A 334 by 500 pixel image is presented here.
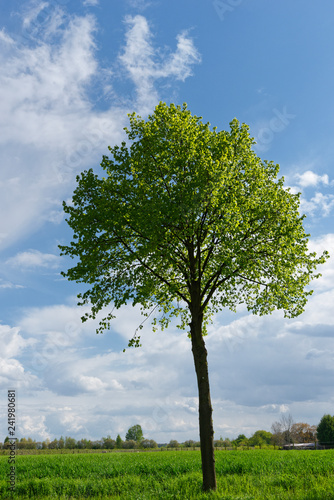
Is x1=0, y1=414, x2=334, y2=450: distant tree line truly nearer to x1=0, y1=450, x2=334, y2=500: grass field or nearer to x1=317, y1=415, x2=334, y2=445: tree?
x1=317, y1=415, x2=334, y2=445: tree

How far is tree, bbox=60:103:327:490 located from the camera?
16703mm

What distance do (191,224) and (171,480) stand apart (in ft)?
44.2

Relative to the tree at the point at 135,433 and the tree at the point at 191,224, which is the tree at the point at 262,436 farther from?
the tree at the point at 191,224

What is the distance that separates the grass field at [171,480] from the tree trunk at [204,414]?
0.71m

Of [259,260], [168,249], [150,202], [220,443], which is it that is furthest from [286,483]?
[220,443]

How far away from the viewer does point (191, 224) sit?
17016 millimetres

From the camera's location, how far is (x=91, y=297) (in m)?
18.1

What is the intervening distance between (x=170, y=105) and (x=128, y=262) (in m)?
8.34

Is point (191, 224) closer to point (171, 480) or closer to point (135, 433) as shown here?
point (171, 480)

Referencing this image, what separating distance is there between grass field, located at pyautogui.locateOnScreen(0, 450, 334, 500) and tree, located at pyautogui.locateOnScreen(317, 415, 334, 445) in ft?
203

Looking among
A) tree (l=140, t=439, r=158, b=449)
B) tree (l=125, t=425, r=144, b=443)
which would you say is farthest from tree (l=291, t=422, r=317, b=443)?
tree (l=140, t=439, r=158, b=449)

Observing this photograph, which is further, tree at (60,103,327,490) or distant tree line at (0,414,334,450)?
distant tree line at (0,414,334,450)

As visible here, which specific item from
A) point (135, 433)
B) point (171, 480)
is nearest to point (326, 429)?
point (135, 433)

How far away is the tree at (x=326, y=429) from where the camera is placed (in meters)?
80.1
